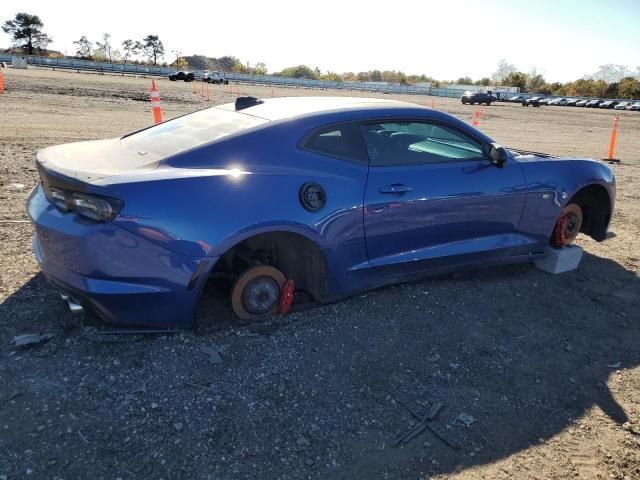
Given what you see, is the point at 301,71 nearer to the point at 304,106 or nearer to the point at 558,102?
the point at 558,102

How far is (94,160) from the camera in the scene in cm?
314

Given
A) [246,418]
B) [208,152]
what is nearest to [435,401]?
[246,418]

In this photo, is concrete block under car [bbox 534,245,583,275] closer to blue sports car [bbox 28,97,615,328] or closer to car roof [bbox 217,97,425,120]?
blue sports car [bbox 28,97,615,328]

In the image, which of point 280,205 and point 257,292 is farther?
point 257,292

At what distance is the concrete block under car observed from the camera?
4598 mm

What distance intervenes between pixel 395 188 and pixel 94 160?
200 centimetres

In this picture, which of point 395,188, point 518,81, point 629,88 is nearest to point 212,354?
point 395,188

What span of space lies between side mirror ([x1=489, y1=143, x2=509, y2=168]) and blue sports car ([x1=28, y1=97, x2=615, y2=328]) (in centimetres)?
2

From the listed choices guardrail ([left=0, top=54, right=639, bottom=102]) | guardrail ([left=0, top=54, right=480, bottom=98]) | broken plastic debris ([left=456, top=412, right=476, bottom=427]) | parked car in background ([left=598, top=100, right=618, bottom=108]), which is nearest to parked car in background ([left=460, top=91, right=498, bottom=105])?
guardrail ([left=0, top=54, right=639, bottom=102])

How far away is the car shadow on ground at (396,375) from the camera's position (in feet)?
8.08

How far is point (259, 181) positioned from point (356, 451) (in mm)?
1619

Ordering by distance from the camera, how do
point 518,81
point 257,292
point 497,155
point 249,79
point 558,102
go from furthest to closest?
point 518,81
point 249,79
point 558,102
point 497,155
point 257,292

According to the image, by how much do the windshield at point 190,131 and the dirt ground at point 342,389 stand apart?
3.87 feet

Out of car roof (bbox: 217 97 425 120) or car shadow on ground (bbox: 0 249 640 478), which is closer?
car shadow on ground (bbox: 0 249 640 478)
